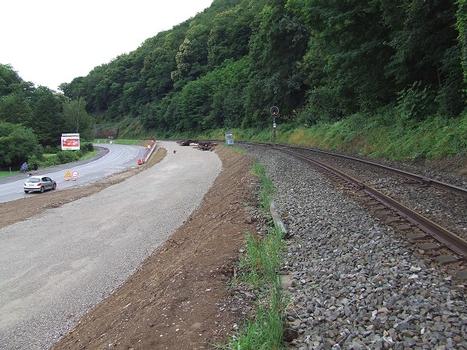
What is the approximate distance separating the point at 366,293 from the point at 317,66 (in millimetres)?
44731

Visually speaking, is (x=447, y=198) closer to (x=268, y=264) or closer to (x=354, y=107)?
(x=268, y=264)

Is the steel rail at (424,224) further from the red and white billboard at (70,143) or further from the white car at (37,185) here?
the red and white billboard at (70,143)

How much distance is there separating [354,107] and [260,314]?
30937 mm

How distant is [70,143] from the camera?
90.6m

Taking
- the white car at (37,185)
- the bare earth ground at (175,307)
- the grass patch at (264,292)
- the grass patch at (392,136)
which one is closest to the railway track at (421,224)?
the grass patch at (264,292)

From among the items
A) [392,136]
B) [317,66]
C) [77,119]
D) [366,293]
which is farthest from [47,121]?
[366,293]

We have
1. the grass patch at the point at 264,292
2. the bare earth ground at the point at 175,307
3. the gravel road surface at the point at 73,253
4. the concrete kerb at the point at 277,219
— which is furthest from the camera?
the gravel road surface at the point at 73,253

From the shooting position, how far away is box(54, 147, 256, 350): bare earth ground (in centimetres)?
556

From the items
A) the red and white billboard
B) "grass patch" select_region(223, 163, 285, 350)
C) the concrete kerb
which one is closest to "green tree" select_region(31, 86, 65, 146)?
the red and white billboard

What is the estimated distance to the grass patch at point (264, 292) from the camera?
4.64 meters

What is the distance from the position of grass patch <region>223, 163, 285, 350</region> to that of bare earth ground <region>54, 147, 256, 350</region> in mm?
304

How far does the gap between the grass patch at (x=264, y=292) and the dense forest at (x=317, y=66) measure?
11.7 m

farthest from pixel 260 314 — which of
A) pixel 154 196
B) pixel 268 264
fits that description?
pixel 154 196

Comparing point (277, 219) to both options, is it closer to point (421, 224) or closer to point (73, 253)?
point (421, 224)
